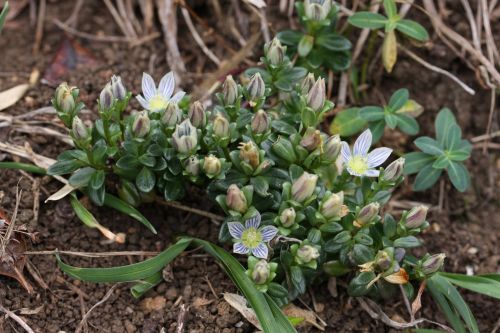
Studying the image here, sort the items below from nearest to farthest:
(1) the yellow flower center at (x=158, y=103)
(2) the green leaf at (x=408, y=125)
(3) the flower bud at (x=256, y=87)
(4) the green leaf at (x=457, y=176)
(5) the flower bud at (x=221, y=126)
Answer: (5) the flower bud at (x=221, y=126)
(3) the flower bud at (x=256, y=87)
(1) the yellow flower center at (x=158, y=103)
(4) the green leaf at (x=457, y=176)
(2) the green leaf at (x=408, y=125)

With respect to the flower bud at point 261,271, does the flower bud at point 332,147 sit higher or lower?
higher

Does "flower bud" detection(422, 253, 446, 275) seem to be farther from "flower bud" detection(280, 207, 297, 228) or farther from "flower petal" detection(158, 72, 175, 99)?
"flower petal" detection(158, 72, 175, 99)

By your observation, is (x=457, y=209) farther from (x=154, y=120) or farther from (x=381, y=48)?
(x=154, y=120)

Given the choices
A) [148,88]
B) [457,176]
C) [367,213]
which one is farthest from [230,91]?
[457,176]

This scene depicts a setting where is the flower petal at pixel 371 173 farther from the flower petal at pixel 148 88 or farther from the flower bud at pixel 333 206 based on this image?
the flower petal at pixel 148 88

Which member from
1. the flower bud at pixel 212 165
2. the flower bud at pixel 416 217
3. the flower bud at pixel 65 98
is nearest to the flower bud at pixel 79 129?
the flower bud at pixel 65 98

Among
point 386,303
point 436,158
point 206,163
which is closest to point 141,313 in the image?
point 206,163
